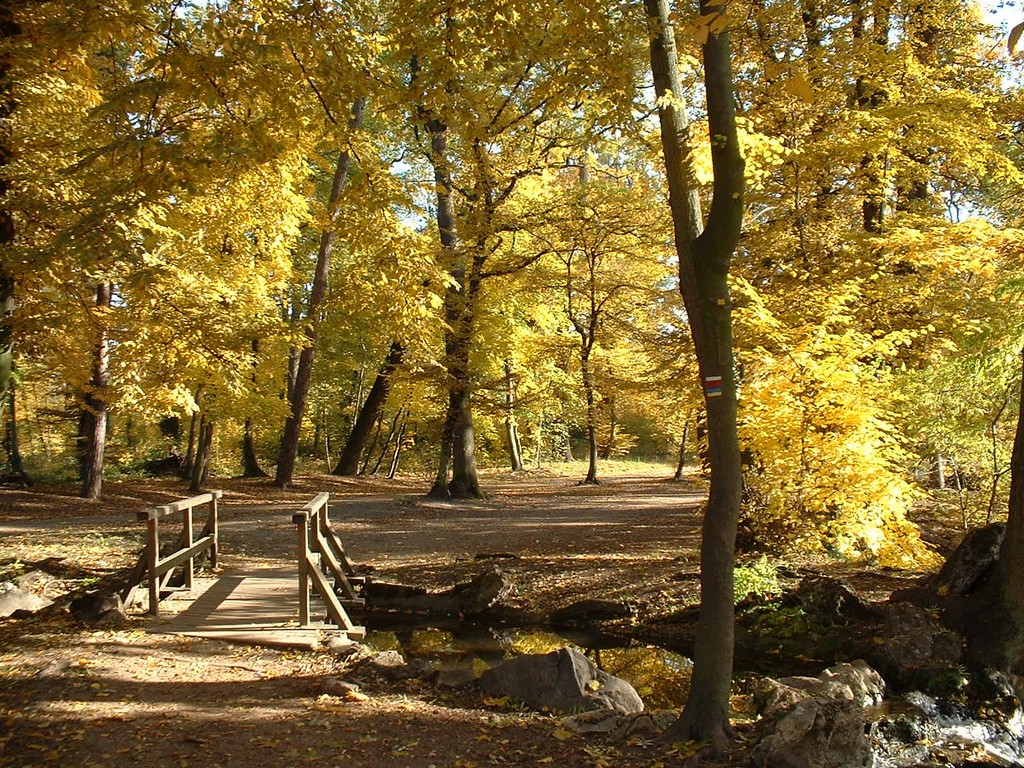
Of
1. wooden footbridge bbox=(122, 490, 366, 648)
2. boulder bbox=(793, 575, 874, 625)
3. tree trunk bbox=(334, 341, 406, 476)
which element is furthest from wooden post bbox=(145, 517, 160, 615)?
tree trunk bbox=(334, 341, 406, 476)

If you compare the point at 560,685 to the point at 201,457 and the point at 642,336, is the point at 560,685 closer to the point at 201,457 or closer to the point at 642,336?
the point at 642,336

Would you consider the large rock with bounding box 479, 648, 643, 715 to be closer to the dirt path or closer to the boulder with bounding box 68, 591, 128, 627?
the dirt path

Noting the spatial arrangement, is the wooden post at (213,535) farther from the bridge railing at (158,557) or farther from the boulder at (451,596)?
the boulder at (451,596)

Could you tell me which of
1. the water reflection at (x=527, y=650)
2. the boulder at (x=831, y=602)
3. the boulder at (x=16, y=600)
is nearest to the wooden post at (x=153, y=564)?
the boulder at (x=16, y=600)

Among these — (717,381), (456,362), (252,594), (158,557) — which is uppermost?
(456,362)

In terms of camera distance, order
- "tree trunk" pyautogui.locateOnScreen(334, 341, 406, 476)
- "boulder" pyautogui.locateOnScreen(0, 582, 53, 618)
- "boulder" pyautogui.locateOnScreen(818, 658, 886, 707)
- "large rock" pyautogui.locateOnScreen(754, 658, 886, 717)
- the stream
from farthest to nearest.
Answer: "tree trunk" pyautogui.locateOnScreen(334, 341, 406, 476) → "boulder" pyautogui.locateOnScreen(0, 582, 53, 618) → "boulder" pyautogui.locateOnScreen(818, 658, 886, 707) → "large rock" pyautogui.locateOnScreen(754, 658, 886, 717) → the stream

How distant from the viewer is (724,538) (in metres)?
4.59

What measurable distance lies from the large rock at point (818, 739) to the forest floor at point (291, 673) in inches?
8.7

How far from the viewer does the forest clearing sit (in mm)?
5164

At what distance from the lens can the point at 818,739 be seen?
14.6ft

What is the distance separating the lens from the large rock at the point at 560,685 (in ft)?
18.8

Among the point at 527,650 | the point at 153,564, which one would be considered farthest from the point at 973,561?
the point at 153,564

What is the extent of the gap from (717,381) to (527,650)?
4.44m

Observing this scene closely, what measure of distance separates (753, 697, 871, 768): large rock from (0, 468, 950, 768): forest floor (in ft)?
0.72
